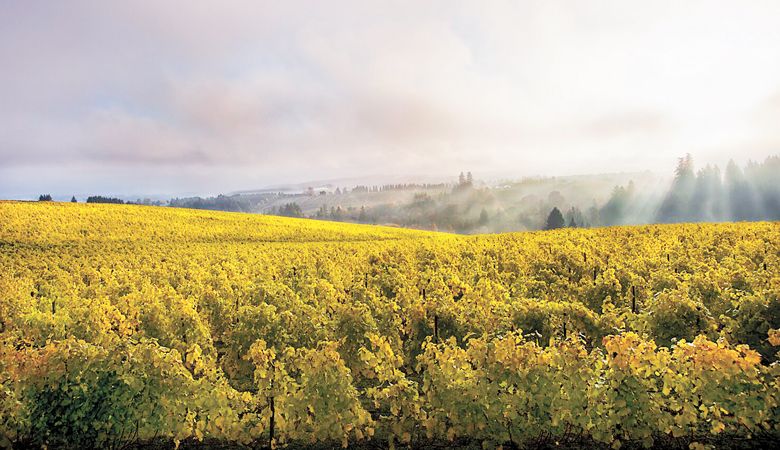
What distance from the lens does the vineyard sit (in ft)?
31.2

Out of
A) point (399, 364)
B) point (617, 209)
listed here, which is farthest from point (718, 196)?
point (399, 364)

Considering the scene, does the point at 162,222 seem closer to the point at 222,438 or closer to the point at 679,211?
the point at 222,438

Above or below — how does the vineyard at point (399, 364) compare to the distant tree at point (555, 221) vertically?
above

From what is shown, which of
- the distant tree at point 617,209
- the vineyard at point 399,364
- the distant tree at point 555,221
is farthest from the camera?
the distant tree at point 617,209

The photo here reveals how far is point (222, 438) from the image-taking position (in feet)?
37.2

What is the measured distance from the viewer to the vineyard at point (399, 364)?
9.51 meters

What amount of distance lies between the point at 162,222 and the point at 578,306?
65.7m

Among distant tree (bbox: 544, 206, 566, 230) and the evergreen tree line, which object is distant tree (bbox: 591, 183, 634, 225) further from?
distant tree (bbox: 544, 206, 566, 230)

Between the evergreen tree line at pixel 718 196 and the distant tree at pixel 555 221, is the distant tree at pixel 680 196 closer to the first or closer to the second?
the evergreen tree line at pixel 718 196

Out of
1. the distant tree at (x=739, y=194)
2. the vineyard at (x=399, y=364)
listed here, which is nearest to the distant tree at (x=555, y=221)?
the distant tree at (x=739, y=194)

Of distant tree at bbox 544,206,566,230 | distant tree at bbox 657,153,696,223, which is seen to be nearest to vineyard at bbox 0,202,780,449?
distant tree at bbox 544,206,566,230

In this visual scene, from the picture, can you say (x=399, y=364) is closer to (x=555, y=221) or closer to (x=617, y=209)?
(x=555, y=221)

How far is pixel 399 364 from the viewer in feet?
38.0

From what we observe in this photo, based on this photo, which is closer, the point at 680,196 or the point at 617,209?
the point at 680,196
